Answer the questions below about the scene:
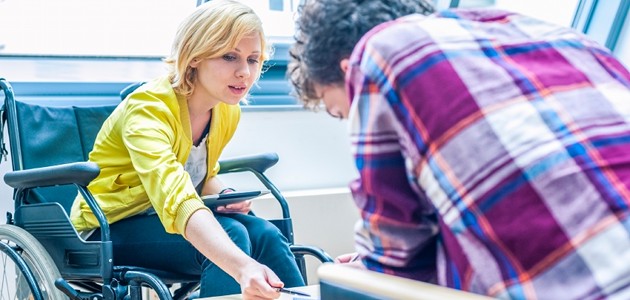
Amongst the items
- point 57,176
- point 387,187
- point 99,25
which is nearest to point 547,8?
point 99,25

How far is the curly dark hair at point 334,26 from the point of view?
3.88 feet

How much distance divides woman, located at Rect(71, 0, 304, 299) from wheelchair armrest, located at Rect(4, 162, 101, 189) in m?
0.12

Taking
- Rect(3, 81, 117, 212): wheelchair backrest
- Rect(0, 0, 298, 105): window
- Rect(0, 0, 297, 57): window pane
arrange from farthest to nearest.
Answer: Rect(0, 0, 297, 57): window pane < Rect(0, 0, 298, 105): window < Rect(3, 81, 117, 212): wheelchair backrest

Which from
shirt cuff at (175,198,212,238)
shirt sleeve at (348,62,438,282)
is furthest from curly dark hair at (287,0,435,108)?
shirt cuff at (175,198,212,238)

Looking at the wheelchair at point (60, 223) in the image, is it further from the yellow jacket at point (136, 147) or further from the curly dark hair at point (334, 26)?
the curly dark hair at point (334, 26)

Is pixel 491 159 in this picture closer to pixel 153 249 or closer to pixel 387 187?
pixel 387 187

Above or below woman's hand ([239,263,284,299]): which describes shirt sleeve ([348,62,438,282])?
above

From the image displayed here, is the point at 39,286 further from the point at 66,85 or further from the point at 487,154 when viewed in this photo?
the point at 487,154

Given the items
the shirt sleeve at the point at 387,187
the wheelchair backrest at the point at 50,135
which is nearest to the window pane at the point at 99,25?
the wheelchair backrest at the point at 50,135

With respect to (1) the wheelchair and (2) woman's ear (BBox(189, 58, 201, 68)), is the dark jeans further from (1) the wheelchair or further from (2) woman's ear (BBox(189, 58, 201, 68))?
(2) woman's ear (BBox(189, 58, 201, 68))

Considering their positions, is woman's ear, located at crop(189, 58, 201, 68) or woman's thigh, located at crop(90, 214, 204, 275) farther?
woman's ear, located at crop(189, 58, 201, 68)

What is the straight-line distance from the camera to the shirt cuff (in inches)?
72.6

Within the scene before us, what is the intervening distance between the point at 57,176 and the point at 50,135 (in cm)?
51

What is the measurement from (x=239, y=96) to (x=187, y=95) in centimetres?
14
